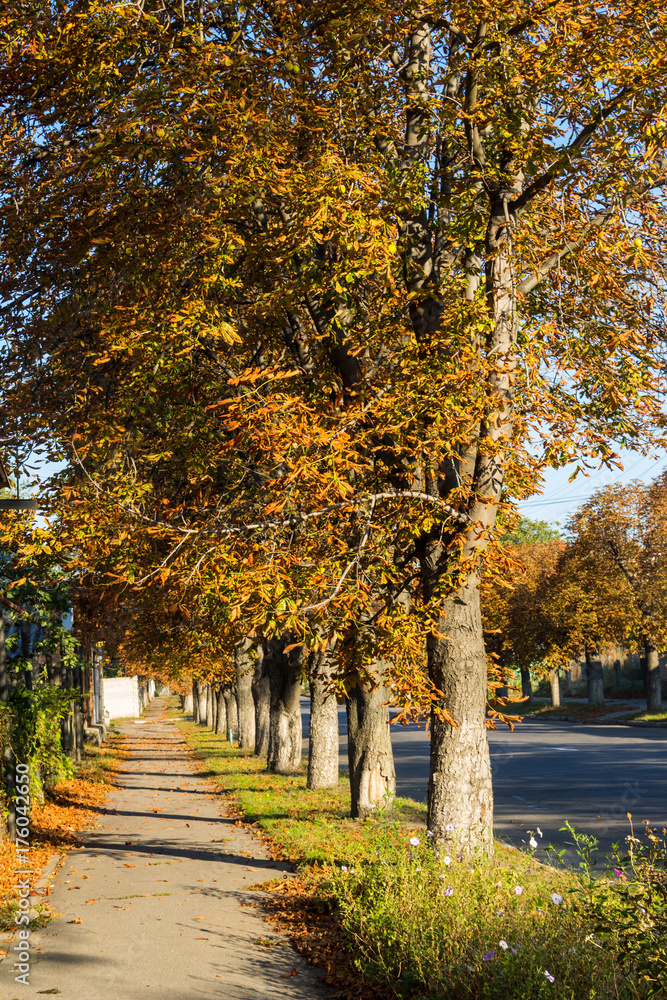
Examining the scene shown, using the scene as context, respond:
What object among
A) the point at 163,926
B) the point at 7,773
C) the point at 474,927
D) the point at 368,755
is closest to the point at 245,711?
the point at 368,755

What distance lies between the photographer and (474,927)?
5496 mm

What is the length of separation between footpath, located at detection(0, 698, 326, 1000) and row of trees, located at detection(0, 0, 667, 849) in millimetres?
2097

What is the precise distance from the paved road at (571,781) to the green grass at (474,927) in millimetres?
4536

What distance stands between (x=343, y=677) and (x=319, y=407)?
269 cm

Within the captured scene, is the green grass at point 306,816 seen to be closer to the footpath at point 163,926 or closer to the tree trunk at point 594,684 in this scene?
the footpath at point 163,926

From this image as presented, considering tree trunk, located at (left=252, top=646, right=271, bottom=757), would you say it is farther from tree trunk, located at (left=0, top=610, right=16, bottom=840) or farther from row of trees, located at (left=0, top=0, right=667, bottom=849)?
row of trees, located at (left=0, top=0, right=667, bottom=849)

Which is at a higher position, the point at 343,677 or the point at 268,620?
the point at 268,620

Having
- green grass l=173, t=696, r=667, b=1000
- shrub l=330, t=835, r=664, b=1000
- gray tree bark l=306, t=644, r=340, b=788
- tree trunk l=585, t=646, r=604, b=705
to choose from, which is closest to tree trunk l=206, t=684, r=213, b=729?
tree trunk l=585, t=646, r=604, b=705

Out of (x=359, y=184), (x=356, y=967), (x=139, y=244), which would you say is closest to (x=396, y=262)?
(x=359, y=184)

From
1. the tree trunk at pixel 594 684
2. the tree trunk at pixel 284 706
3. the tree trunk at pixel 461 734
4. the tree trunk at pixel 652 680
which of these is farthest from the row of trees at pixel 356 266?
the tree trunk at pixel 594 684

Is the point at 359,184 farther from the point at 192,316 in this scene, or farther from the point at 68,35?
the point at 68,35

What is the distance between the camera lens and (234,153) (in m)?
7.20

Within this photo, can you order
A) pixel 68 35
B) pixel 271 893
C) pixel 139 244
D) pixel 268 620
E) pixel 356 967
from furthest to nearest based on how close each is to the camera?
1. pixel 271 893
2. pixel 139 244
3. pixel 68 35
4. pixel 268 620
5. pixel 356 967

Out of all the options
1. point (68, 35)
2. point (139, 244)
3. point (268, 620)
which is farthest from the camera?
point (139, 244)
